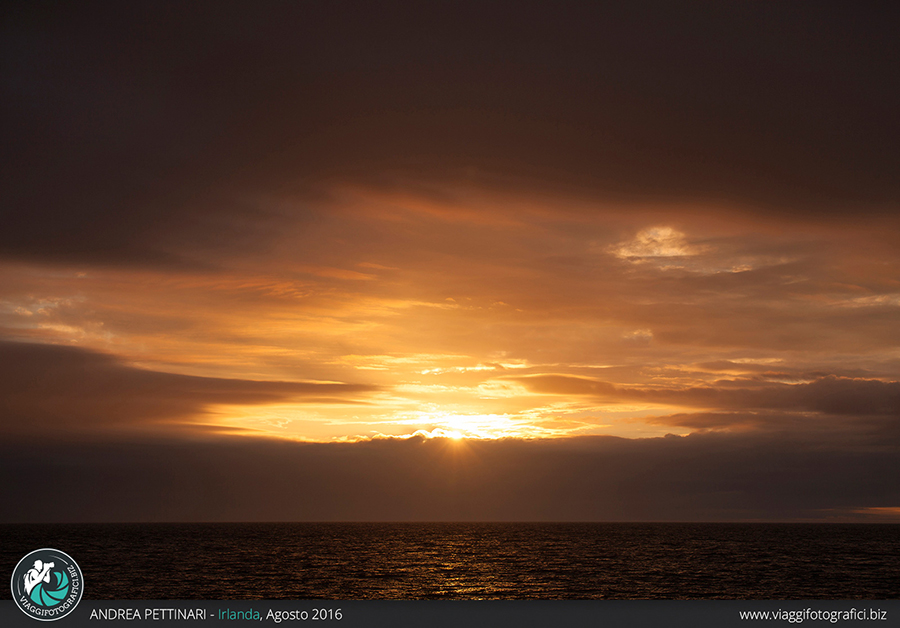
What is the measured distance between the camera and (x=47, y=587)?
20203mm

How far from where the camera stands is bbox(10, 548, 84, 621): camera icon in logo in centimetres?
1980

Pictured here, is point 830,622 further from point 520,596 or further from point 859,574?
point 859,574

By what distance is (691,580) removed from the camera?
66.9 m

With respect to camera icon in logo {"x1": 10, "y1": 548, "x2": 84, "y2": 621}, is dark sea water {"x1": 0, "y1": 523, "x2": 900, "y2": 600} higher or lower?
lower

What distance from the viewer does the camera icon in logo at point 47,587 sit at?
19.8 meters

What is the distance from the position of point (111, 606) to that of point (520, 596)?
42.0m
